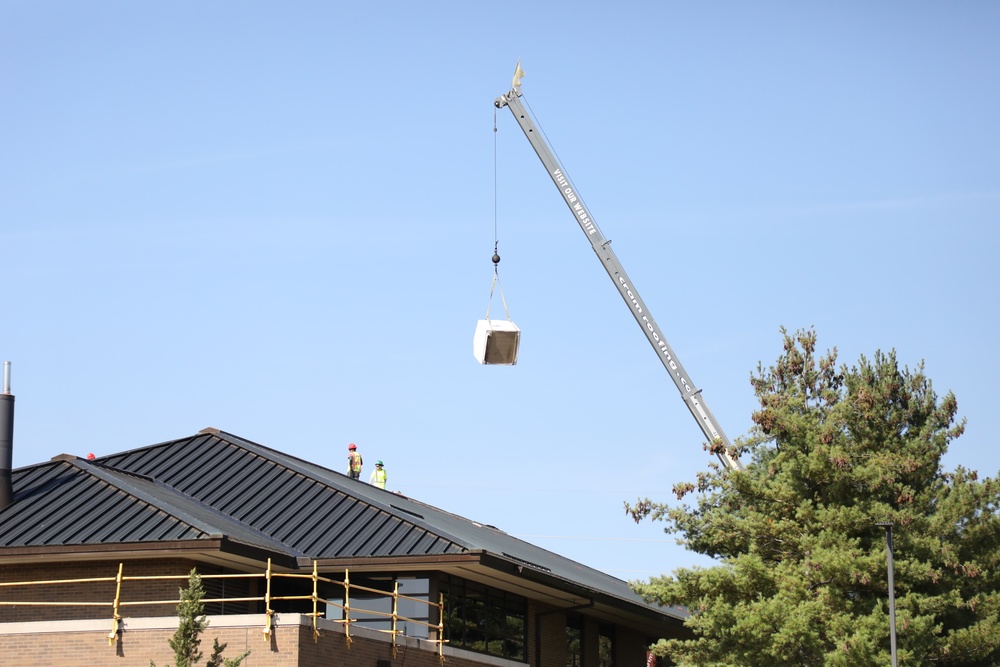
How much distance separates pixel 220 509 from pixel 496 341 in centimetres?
812

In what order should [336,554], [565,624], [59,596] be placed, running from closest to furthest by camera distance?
[59,596]
[336,554]
[565,624]

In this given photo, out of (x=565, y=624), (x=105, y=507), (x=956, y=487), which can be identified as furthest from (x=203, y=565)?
(x=956, y=487)

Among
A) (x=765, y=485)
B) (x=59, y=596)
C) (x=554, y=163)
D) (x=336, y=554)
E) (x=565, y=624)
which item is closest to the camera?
(x=59, y=596)

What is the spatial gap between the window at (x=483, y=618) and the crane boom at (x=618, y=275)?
10.9 metres

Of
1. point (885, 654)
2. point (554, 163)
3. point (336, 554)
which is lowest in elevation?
point (885, 654)

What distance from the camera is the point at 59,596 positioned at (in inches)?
993

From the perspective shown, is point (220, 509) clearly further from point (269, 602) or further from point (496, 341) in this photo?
point (496, 341)

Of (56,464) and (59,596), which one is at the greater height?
(56,464)

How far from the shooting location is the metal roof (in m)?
25.3

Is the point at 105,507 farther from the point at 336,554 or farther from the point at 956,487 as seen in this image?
the point at 956,487

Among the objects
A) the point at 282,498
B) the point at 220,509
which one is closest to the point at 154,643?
the point at 220,509

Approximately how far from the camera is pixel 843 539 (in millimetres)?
29422

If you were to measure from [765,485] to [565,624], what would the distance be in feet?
20.4

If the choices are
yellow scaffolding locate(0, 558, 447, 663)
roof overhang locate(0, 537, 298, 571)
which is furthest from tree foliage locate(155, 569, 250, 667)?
roof overhang locate(0, 537, 298, 571)
